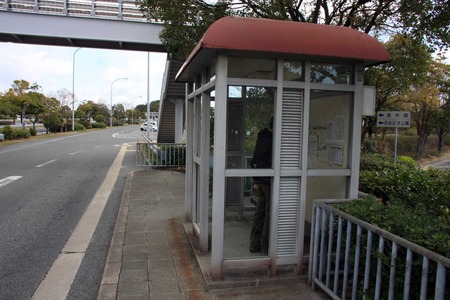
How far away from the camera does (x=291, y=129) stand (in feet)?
12.9

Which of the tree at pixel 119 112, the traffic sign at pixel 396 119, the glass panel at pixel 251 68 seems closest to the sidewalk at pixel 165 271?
the glass panel at pixel 251 68

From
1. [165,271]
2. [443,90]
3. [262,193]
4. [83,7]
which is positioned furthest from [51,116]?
[262,193]

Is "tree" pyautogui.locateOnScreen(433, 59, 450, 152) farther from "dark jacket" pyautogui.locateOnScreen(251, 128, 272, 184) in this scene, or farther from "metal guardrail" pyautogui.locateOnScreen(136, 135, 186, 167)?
"dark jacket" pyautogui.locateOnScreen(251, 128, 272, 184)

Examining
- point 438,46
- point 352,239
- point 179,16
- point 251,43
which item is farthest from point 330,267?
point 179,16

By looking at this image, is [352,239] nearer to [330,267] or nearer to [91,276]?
[330,267]

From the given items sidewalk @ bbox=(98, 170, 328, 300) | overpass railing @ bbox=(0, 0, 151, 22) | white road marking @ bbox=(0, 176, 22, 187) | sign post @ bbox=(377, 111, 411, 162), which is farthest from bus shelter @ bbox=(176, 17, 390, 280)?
overpass railing @ bbox=(0, 0, 151, 22)

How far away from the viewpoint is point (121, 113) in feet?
319

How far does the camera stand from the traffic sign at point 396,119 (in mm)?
11430

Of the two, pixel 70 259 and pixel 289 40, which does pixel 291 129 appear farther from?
pixel 70 259

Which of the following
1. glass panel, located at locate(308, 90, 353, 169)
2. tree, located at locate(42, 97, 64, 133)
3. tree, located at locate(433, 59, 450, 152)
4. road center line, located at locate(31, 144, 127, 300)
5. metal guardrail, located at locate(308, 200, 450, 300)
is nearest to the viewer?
metal guardrail, located at locate(308, 200, 450, 300)

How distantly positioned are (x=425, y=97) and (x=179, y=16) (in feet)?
55.9

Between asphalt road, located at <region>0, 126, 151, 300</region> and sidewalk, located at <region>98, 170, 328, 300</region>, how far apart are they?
266 millimetres

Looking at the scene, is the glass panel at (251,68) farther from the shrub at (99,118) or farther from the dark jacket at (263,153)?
the shrub at (99,118)

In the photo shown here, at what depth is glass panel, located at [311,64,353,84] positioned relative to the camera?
4.01 metres
